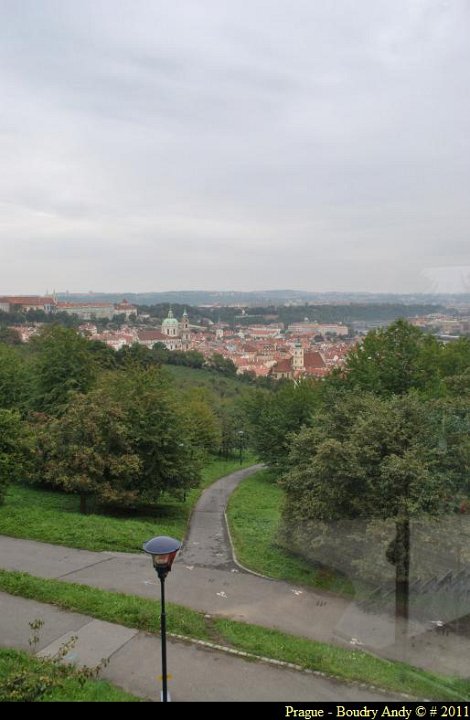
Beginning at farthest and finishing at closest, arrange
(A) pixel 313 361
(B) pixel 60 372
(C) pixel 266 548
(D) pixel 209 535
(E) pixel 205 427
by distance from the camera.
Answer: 1. (A) pixel 313 361
2. (E) pixel 205 427
3. (B) pixel 60 372
4. (D) pixel 209 535
5. (C) pixel 266 548

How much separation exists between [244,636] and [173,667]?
95cm

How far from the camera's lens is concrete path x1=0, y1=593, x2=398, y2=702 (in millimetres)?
4435

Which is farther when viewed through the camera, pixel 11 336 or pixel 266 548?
pixel 11 336

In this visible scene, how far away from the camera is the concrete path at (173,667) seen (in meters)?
4.43

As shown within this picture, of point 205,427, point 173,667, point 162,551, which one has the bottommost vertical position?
point 205,427

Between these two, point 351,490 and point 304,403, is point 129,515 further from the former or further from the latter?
point 304,403

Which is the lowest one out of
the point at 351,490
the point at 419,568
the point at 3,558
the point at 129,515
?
the point at 129,515

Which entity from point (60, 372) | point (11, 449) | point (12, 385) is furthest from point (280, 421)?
point (11, 449)

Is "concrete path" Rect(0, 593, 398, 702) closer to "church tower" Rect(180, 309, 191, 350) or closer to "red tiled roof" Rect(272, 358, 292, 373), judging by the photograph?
"red tiled roof" Rect(272, 358, 292, 373)

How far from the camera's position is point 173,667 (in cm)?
480

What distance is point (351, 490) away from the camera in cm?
719

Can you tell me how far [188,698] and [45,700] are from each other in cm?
113

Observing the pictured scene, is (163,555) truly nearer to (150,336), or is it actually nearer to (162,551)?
(162,551)
